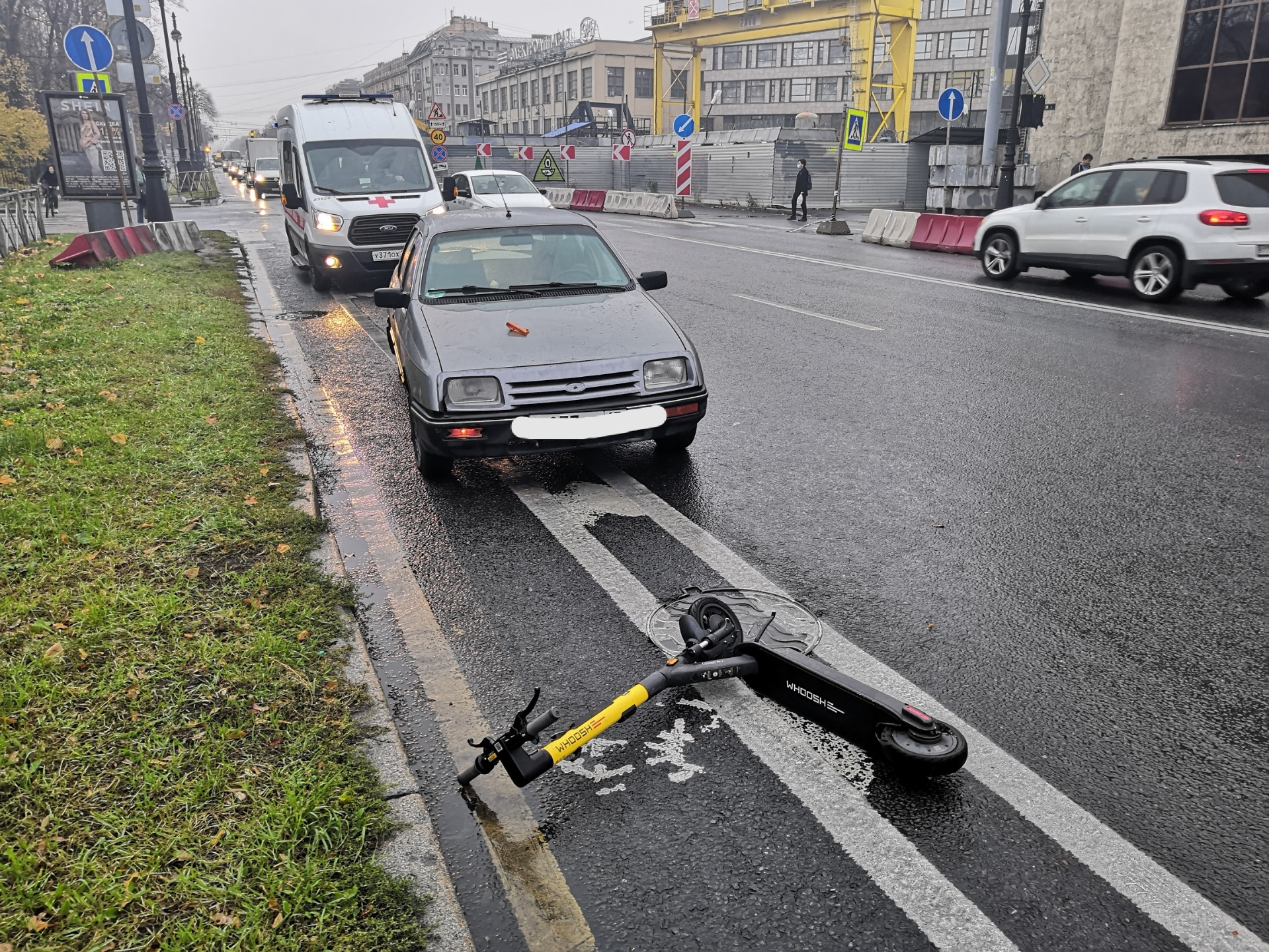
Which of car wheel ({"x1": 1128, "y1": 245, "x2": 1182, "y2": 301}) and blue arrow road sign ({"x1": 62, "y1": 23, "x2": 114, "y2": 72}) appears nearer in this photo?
car wheel ({"x1": 1128, "y1": 245, "x2": 1182, "y2": 301})

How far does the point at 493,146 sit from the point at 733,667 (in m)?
55.7

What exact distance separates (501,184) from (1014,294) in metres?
13.7

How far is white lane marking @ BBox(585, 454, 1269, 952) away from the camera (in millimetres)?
2316

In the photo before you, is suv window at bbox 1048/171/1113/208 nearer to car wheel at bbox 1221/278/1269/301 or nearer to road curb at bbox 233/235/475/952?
car wheel at bbox 1221/278/1269/301

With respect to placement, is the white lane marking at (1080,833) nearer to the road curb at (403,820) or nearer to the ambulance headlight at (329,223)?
the road curb at (403,820)

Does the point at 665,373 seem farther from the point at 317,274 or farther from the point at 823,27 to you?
the point at 823,27

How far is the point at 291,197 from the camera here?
48.4 feet

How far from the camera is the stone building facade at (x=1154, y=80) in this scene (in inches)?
939

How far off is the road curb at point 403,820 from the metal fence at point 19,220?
15843mm

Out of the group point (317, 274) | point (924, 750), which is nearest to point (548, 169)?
point (317, 274)

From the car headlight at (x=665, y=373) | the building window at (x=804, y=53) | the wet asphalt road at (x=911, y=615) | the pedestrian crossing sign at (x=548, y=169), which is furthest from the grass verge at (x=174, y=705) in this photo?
the building window at (x=804, y=53)

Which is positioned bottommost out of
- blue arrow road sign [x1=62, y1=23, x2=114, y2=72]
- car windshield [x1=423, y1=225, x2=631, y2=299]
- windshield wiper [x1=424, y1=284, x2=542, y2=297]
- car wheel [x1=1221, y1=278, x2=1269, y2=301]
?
car wheel [x1=1221, y1=278, x2=1269, y2=301]

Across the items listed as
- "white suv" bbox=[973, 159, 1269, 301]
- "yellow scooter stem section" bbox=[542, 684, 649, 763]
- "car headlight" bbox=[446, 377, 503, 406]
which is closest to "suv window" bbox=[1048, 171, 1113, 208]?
"white suv" bbox=[973, 159, 1269, 301]

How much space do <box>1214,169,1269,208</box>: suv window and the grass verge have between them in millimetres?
11489
